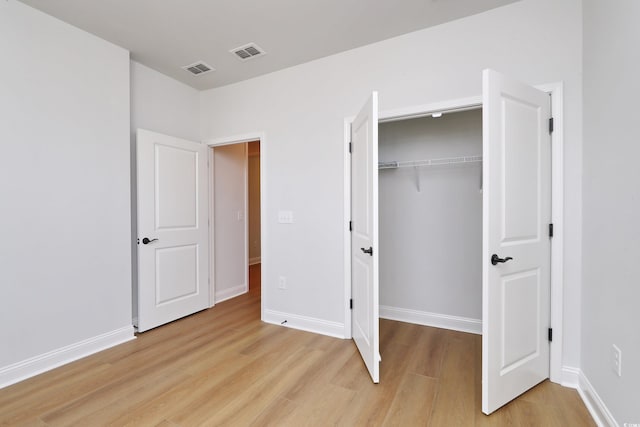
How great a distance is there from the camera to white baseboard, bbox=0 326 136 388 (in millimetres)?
2066

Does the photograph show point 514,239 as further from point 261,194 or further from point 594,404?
point 261,194

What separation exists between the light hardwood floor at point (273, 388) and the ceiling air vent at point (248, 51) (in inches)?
110

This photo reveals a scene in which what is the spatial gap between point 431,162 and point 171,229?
9.55 feet

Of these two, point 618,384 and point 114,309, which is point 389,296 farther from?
point 114,309

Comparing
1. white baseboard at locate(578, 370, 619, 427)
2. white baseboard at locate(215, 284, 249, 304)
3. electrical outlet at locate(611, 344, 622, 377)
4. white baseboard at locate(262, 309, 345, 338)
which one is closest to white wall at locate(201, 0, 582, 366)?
white baseboard at locate(262, 309, 345, 338)

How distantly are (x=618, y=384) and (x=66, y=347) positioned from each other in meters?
3.72

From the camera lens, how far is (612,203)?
5.16ft

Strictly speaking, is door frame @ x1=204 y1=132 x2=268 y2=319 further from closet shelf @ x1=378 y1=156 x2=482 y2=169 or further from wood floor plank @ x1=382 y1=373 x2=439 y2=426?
wood floor plank @ x1=382 y1=373 x2=439 y2=426

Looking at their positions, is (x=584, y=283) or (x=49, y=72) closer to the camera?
(x=584, y=283)

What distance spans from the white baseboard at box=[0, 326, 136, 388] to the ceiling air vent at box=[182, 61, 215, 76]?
8.99 feet

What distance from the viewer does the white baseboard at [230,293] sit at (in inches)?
155

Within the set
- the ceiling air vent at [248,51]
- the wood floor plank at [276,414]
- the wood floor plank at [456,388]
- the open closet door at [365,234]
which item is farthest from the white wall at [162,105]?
the wood floor plank at [456,388]

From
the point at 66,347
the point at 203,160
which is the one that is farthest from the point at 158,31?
the point at 66,347

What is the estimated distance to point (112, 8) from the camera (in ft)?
7.22
